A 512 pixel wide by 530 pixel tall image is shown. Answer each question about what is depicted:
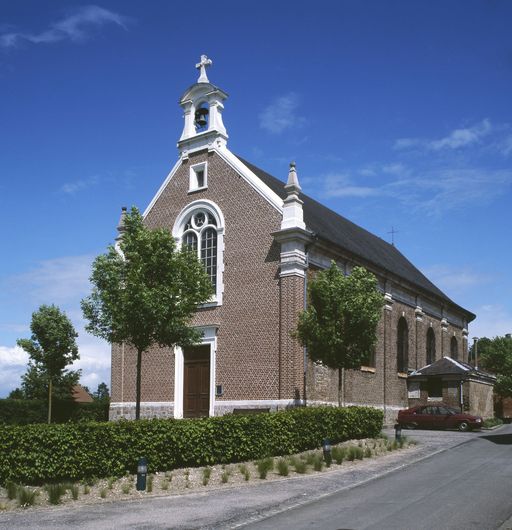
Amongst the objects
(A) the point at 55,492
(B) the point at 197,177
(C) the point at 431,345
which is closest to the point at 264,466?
(A) the point at 55,492

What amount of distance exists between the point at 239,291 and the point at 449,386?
1464 cm

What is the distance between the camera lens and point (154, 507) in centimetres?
1291

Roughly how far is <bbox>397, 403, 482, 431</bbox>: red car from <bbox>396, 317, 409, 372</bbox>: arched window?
197 inches

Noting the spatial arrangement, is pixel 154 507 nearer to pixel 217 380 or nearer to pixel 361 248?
pixel 217 380

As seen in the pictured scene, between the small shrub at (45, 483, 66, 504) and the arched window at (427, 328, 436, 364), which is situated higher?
the arched window at (427, 328, 436, 364)

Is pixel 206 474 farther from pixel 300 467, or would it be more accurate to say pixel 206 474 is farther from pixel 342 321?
pixel 342 321

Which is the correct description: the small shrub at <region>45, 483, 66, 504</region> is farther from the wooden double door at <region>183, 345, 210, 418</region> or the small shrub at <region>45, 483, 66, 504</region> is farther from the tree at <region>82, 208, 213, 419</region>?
the wooden double door at <region>183, 345, 210, 418</region>

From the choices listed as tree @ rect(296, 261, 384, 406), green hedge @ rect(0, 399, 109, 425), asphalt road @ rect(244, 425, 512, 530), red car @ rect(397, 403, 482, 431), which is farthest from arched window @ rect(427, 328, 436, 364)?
Answer: asphalt road @ rect(244, 425, 512, 530)

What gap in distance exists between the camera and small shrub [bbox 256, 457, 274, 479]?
1623 centimetres

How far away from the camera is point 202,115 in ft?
104

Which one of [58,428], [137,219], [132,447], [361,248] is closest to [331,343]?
[137,219]

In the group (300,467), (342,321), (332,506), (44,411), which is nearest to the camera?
(332,506)

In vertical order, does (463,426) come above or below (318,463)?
below

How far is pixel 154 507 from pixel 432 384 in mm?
26660
